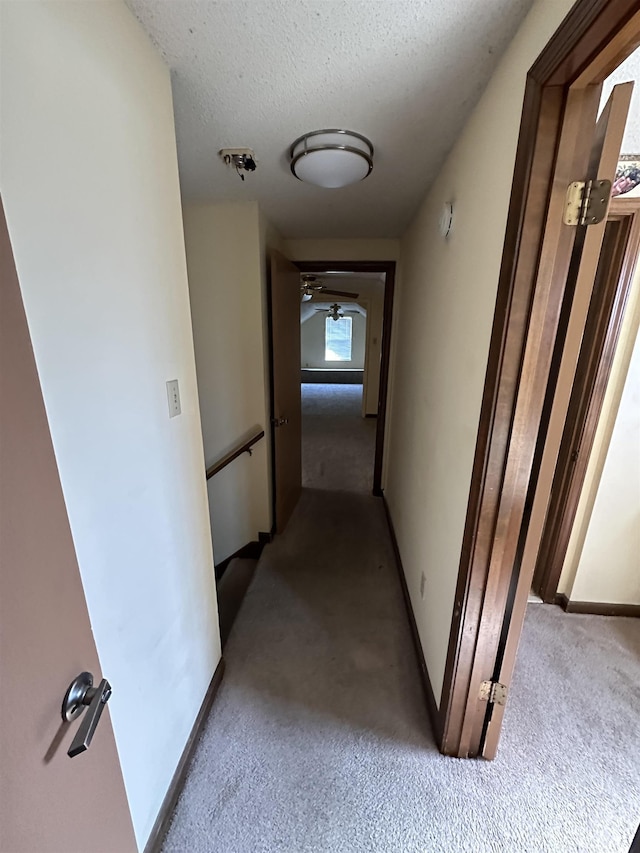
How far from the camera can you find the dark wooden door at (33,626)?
464mm

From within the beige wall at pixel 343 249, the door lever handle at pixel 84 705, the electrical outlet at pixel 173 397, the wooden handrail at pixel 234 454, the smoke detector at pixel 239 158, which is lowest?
the wooden handrail at pixel 234 454

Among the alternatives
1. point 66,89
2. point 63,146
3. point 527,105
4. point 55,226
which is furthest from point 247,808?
point 527,105

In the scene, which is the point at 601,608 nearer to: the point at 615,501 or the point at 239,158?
the point at 615,501

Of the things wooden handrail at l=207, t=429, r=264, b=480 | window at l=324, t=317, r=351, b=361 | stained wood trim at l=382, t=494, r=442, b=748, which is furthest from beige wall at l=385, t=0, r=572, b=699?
window at l=324, t=317, r=351, b=361

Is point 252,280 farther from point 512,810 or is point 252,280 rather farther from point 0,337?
point 512,810

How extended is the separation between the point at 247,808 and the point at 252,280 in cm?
242

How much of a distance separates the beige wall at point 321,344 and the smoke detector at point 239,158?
9.75 m

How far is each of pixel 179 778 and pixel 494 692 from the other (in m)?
1.13

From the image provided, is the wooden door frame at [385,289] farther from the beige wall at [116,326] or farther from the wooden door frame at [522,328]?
the wooden door frame at [522,328]

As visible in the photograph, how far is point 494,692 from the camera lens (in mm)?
1219

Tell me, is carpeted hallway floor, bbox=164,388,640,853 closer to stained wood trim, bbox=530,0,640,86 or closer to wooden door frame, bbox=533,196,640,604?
wooden door frame, bbox=533,196,640,604

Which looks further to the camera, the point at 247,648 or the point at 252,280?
the point at 252,280

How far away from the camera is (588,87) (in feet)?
2.48

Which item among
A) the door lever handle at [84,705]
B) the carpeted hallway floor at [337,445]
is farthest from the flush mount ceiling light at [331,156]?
the carpeted hallway floor at [337,445]
